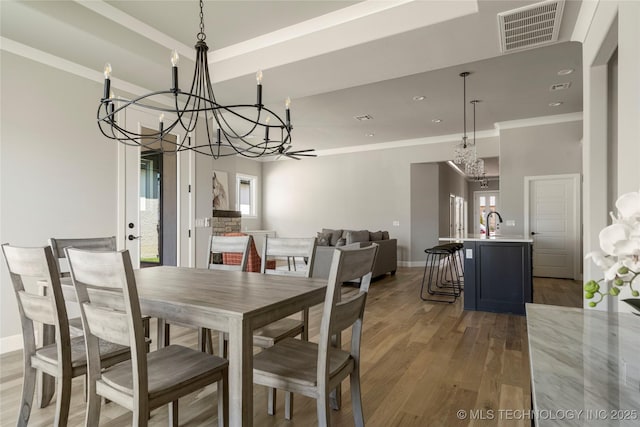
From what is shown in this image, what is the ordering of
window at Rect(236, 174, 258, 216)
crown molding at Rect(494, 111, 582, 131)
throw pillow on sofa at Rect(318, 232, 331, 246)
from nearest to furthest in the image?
crown molding at Rect(494, 111, 582, 131), throw pillow on sofa at Rect(318, 232, 331, 246), window at Rect(236, 174, 258, 216)

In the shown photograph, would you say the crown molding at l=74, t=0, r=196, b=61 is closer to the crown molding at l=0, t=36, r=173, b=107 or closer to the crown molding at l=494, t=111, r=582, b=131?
the crown molding at l=0, t=36, r=173, b=107

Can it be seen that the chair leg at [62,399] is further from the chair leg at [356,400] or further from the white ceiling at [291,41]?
the white ceiling at [291,41]

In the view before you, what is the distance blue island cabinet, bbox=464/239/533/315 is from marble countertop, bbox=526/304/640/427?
3.06m

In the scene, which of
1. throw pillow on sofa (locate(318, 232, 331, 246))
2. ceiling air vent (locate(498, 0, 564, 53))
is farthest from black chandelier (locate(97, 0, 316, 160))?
throw pillow on sofa (locate(318, 232, 331, 246))

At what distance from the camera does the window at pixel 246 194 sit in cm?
962

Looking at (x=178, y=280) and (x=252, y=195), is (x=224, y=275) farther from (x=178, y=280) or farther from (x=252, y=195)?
(x=252, y=195)

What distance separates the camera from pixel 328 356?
1.46m

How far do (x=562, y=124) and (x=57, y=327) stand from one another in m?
7.56

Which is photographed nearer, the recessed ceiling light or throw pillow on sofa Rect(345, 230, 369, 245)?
the recessed ceiling light

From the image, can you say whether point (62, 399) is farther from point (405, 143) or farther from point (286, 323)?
point (405, 143)

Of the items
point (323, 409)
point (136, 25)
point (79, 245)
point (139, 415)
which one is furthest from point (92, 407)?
point (136, 25)

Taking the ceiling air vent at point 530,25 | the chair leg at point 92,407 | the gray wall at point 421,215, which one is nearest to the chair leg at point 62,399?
the chair leg at point 92,407

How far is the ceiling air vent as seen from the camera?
2.51 meters

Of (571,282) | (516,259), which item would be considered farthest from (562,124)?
(516,259)
